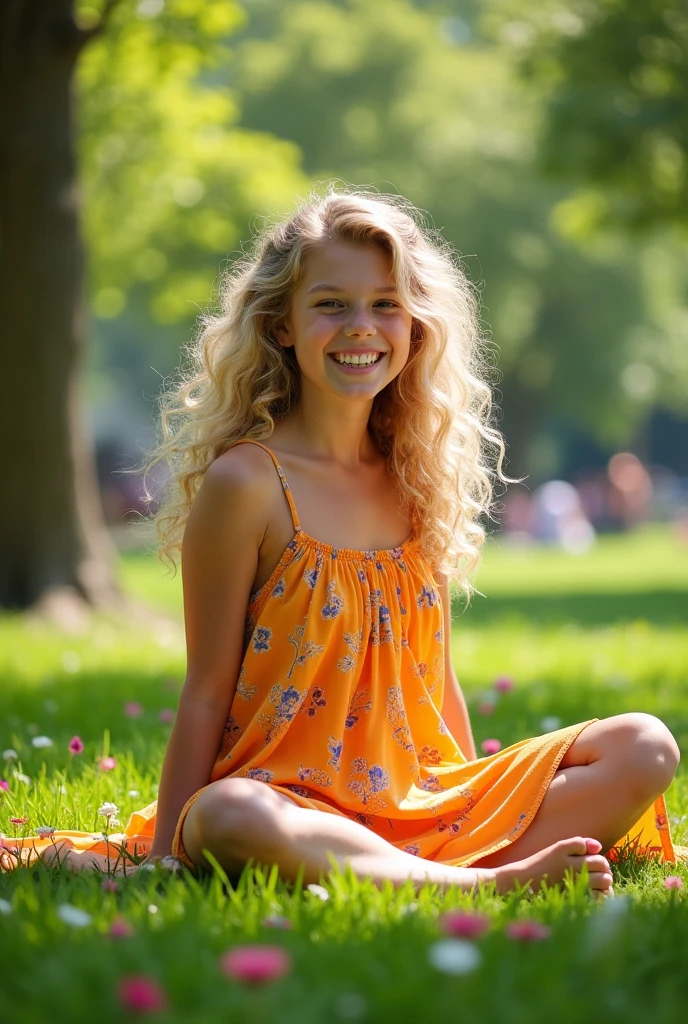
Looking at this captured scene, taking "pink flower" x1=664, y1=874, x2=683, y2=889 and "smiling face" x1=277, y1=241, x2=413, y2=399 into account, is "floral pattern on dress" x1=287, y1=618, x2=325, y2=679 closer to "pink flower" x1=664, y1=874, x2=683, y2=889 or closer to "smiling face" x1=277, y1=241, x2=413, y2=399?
"smiling face" x1=277, y1=241, x2=413, y2=399

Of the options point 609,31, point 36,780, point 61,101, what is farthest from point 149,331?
point 36,780

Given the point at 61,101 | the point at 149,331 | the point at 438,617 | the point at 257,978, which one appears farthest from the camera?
the point at 149,331

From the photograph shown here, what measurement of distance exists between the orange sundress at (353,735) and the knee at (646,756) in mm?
149

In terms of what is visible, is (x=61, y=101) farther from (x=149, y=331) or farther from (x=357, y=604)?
(x=149, y=331)

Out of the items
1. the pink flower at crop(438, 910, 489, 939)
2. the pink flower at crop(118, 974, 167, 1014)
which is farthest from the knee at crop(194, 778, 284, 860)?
the pink flower at crop(118, 974, 167, 1014)

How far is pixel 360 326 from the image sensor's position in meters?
3.51

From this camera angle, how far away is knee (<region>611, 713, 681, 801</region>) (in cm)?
326

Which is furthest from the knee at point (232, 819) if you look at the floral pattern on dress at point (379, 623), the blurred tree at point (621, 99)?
the blurred tree at point (621, 99)

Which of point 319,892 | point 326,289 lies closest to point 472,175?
point 326,289

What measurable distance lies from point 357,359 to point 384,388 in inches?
15.9

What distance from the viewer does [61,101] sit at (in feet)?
31.1

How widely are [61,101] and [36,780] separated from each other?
21.6ft

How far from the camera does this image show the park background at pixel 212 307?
89.1 inches

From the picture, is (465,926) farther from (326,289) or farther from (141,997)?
(326,289)
